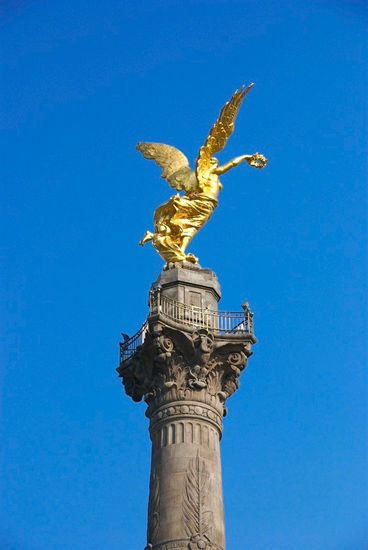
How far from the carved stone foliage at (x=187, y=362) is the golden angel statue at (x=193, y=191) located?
414 centimetres

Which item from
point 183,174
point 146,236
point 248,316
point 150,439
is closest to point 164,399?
point 150,439

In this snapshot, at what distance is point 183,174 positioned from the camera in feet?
135

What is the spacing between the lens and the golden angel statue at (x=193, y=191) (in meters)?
39.8

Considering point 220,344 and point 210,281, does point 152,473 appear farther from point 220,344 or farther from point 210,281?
point 210,281

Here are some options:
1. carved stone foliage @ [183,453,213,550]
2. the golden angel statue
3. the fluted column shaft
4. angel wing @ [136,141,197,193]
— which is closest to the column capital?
the fluted column shaft

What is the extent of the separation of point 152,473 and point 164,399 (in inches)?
89.4

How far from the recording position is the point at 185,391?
117 ft

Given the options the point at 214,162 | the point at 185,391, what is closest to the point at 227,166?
the point at 214,162

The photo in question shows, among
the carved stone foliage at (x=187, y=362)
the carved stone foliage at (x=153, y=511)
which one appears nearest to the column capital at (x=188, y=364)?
the carved stone foliage at (x=187, y=362)

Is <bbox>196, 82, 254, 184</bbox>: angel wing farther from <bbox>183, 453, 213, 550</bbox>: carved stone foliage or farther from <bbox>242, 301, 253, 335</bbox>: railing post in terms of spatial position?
<bbox>183, 453, 213, 550</bbox>: carved stone foliage

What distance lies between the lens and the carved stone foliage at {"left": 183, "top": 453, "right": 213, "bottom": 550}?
33250 millimetres

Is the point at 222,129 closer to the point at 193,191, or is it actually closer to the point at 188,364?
the point at 193,191

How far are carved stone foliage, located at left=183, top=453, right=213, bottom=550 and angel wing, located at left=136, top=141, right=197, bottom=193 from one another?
34.5ft

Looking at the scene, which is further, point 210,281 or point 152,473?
point 210,281
